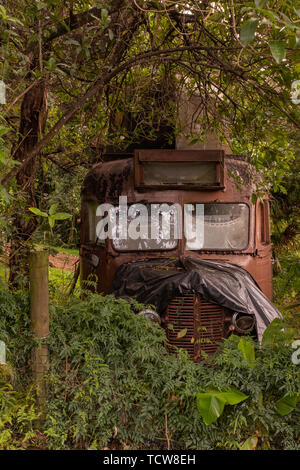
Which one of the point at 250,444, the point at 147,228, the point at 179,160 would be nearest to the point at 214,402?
the point at 250,444

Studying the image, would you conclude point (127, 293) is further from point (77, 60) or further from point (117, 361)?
point (77, 60)

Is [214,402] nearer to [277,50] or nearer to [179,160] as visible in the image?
[277,50]

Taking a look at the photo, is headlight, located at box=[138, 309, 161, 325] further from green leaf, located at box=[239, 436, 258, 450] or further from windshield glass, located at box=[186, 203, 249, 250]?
green leaf, located at box=[239, 436, 258, 450]

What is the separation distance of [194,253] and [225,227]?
53 cm

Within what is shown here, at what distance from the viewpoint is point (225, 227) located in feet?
19.8

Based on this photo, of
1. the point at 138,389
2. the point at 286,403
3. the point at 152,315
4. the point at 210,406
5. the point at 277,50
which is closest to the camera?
the point at 277,50

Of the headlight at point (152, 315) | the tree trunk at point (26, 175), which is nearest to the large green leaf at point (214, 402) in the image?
the headlight at point (152, 315)

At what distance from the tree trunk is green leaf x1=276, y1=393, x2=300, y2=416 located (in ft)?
8.44

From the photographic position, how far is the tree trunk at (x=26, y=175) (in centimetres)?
479

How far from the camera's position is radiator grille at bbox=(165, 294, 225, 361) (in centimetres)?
492

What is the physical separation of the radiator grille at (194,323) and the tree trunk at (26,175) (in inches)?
61.4

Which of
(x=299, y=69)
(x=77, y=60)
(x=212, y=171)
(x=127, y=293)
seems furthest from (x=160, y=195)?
(x=299, y=69)

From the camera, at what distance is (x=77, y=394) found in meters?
3.53

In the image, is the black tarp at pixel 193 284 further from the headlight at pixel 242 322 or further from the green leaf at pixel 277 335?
the green leaf at pixel 277 335
